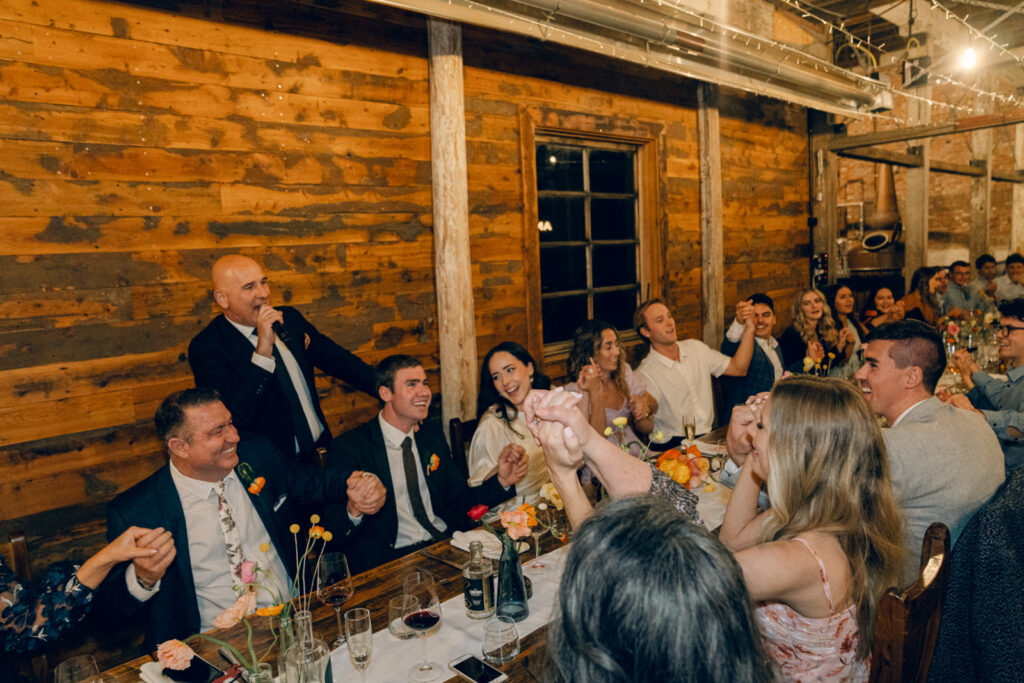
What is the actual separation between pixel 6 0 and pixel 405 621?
8.85 feet

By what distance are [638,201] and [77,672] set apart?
4.61 meters

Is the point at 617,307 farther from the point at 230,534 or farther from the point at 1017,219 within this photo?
the point at 1017,219

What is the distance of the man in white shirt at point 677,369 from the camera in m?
4.10

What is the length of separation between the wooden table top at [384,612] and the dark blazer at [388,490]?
415 mm

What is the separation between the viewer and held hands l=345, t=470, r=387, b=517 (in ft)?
7.68

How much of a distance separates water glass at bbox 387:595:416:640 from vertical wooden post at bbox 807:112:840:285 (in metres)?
6.26

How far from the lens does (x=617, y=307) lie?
5215 millimetres

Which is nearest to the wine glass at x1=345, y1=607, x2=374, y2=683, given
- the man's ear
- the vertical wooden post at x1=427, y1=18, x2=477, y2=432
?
the man's ear

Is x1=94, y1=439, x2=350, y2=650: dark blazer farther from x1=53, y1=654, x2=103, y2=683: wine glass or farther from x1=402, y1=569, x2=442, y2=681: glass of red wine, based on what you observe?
x1=402, y1=569, x2=442, y2=681: glass of red wine

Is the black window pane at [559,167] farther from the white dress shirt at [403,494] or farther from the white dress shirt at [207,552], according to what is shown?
the white dress shirt at [207,552]

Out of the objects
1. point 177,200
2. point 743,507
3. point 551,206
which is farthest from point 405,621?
point 551,206

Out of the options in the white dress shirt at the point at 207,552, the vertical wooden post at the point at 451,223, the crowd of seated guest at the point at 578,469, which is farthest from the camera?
the vertical wooden post at the point at 451,223

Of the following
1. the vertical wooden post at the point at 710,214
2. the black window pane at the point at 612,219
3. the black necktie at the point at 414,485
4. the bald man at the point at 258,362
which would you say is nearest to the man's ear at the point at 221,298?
the bald man at the point at 258,362

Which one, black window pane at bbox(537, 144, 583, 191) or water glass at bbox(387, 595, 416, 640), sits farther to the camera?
black window pane at bbox(537, 144, 583, 191)
